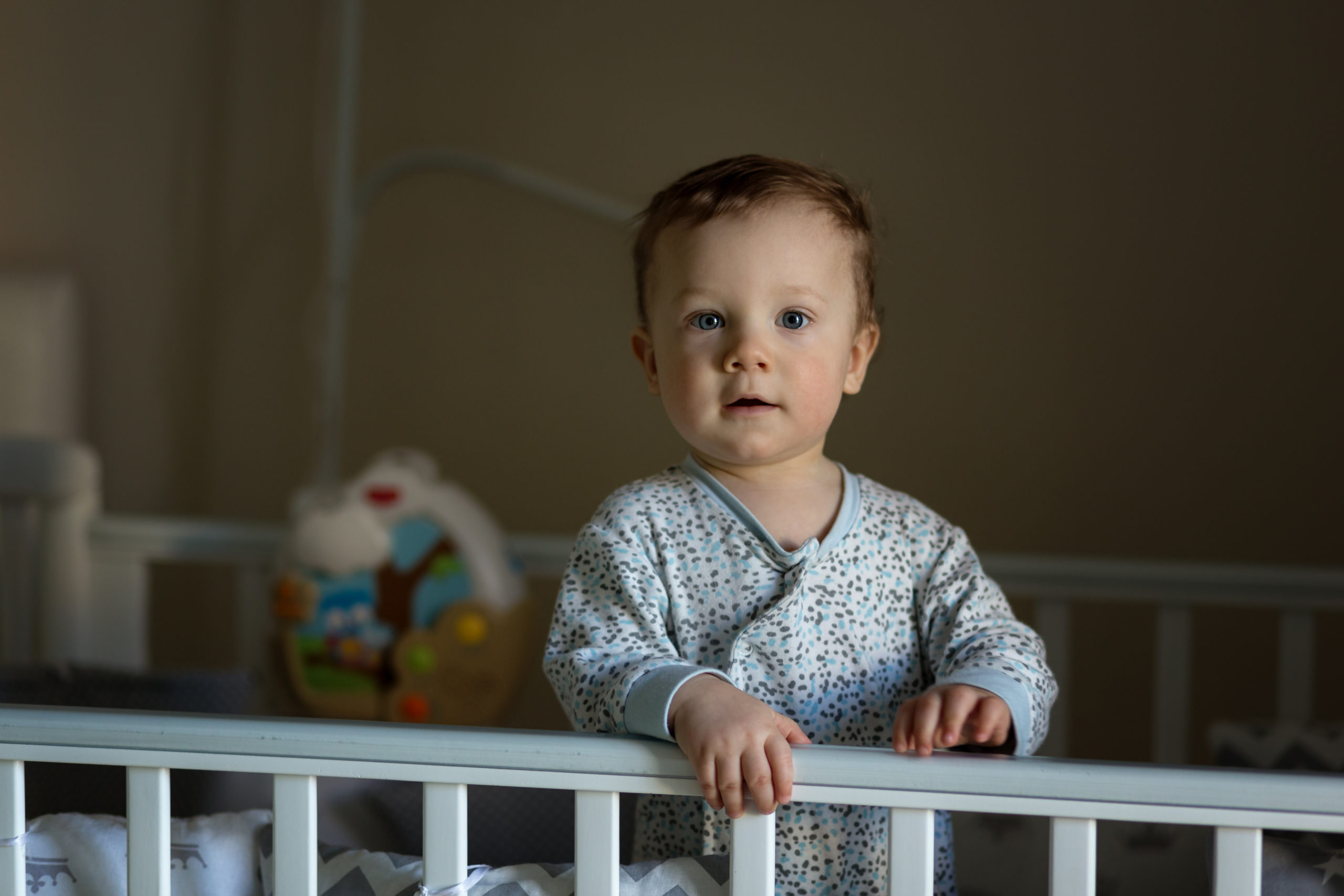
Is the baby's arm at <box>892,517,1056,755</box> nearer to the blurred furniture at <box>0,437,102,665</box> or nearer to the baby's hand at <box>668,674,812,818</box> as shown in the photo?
the baby's hand at <box>668,674,812,818</box>

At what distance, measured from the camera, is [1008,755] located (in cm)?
58

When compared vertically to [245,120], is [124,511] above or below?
below

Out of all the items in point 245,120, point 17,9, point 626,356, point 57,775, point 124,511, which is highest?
point 17,9

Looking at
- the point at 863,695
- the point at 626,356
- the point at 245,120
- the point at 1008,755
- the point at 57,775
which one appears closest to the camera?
the point at 1008,755

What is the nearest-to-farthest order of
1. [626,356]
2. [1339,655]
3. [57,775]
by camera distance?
[57,775] → [1339,655] → [626,356]

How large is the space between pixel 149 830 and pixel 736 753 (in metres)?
0.31

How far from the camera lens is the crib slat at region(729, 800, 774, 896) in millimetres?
566

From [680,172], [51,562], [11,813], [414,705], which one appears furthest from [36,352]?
[11,813]

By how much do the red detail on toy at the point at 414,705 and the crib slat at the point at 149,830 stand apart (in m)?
0.69

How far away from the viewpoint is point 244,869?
2.27 ft

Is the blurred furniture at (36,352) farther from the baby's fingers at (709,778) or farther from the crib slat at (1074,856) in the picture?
the crib slat at (1074,856)

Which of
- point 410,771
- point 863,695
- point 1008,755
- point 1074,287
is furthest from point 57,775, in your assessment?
point 1074,287

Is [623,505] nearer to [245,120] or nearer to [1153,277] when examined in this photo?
[1153,277]

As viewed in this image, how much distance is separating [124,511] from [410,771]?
54.3 inches
